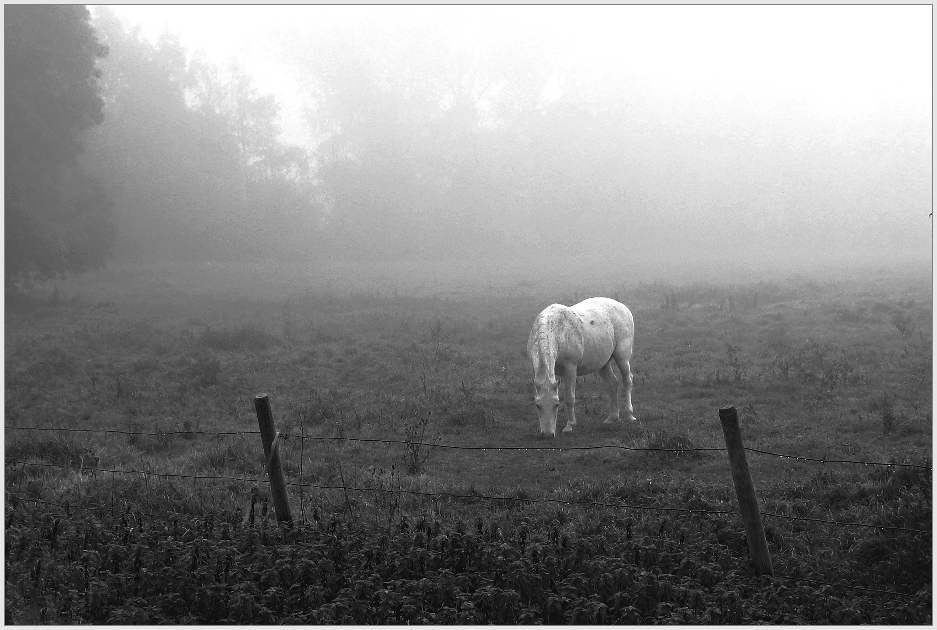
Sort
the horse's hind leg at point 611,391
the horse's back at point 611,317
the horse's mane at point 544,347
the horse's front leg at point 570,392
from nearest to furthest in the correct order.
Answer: the horse's mane at point 544,347 → the horse's front leg at point 570,392 → the horse's hind leg at point 611,391 → the horse's back at point 611,317

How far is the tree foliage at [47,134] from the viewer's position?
28.8m

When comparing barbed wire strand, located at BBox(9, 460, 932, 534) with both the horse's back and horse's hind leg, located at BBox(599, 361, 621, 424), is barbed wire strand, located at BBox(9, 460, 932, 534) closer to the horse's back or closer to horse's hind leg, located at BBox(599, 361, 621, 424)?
horse's hind leg, located at BBox(599, 361, 621, 424)

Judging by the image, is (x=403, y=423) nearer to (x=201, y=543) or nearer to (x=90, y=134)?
(x=201, y=543)

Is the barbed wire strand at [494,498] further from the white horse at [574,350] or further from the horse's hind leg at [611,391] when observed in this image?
the horse's hind leg at [611,391]

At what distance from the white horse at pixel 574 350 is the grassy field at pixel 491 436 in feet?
1.68

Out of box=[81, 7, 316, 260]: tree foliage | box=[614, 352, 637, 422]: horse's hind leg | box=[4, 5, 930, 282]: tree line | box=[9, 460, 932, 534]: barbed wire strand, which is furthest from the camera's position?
box=[4, 5, 930, 282]: tree line

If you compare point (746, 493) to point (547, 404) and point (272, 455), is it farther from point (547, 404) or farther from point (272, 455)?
point (547, 404)

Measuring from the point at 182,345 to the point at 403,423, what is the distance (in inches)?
453

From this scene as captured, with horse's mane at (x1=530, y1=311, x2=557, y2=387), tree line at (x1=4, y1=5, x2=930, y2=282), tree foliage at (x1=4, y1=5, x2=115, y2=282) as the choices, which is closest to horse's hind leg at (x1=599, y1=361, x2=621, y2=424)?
horse's mane at (x1=530, y1=311, x2=557, y2=387)

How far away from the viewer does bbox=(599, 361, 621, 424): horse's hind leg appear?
13711 mm

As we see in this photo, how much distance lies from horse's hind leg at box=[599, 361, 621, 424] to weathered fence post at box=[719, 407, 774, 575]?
727 centimetres

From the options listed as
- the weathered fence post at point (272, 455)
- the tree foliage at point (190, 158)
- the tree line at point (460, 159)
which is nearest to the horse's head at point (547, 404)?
the weathered fence post at point (272, 455)

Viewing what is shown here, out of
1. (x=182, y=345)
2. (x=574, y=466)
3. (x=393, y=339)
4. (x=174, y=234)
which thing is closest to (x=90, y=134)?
(x=174, y=234)

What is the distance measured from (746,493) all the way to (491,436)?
6676 millimetres
